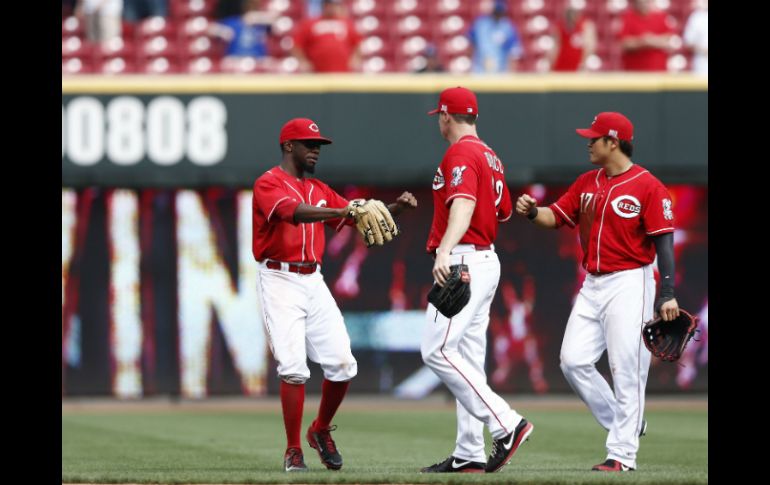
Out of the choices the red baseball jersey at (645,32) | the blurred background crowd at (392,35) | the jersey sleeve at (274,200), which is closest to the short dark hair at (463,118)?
the jersey sleeve at (274,200)

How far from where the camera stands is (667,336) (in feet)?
23.8

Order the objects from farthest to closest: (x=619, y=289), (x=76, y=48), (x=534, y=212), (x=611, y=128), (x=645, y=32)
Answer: (x=76, y=48) < (x=645, y=32) < (x=534, y=212) < (x=611, y=128) < (x=619, y=289)

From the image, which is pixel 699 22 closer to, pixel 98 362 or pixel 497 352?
pixel 497 352

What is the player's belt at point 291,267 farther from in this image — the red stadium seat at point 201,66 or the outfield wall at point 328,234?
the red stadium seat at point 201,66

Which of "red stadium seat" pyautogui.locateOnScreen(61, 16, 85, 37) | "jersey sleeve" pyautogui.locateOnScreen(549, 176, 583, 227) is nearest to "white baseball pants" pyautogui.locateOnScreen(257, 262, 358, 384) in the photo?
"jersey sleeve" pyautogui.locateOnScreen(549, 176, 583, 227)

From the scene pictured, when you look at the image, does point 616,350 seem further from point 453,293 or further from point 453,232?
point 453,232

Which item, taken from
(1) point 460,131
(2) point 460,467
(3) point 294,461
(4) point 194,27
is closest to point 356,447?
(3) point 294,461

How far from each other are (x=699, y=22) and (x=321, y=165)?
434 cm

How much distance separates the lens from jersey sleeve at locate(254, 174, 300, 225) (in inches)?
280

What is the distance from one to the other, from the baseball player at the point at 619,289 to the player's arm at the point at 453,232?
2.54ft

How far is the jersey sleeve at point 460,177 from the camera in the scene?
696 centimetres

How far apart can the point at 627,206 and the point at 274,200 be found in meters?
1.78

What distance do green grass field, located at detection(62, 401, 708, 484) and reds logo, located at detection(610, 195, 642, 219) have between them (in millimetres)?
1282

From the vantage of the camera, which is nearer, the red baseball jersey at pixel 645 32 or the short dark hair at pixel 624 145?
the short dark hair at pixel 624 145
